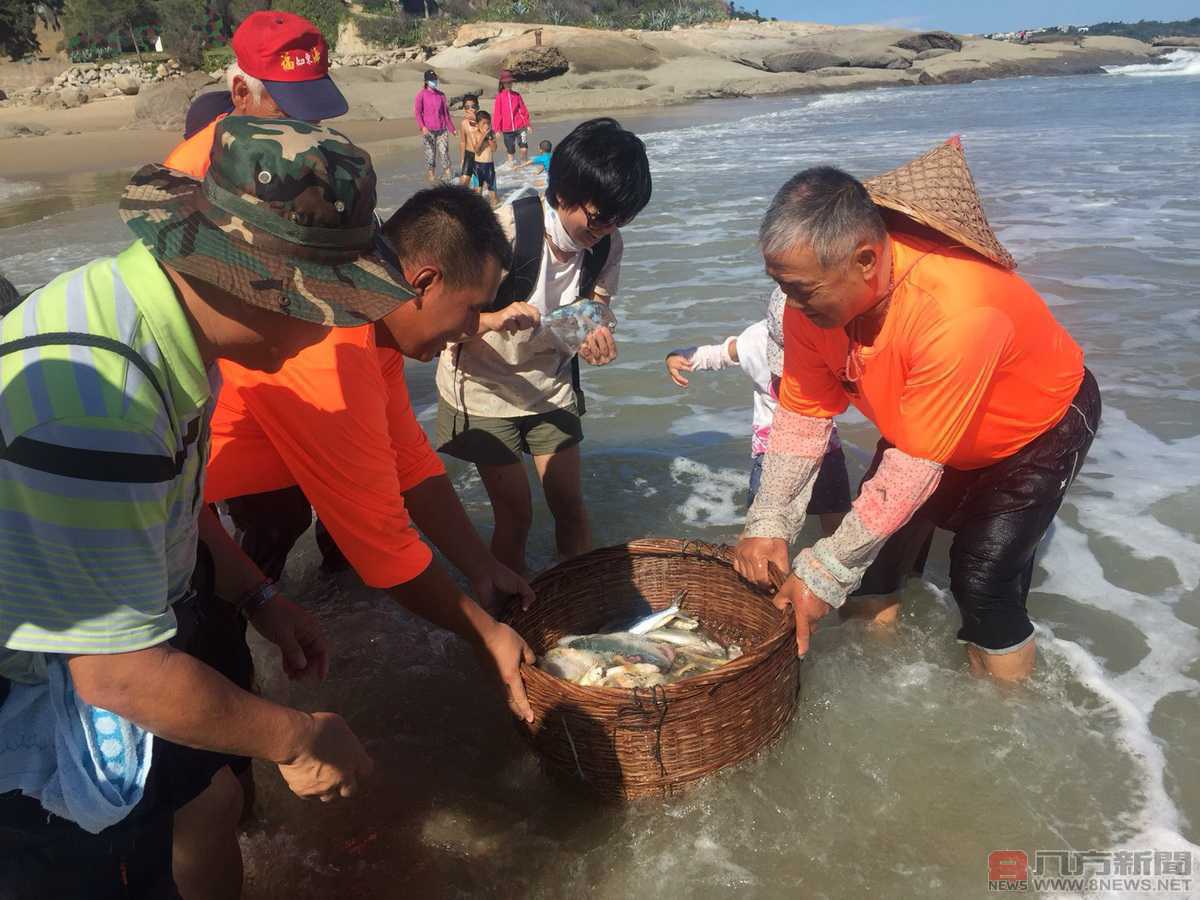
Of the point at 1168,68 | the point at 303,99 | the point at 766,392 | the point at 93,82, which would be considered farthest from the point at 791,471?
the point at 1168,68

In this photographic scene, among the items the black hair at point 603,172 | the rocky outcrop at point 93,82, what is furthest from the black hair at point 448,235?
the rocky outcrop at point 93,82

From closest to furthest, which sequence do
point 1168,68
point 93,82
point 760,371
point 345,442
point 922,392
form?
point 345,442 < point 922,392 < point 760,371 < point 93,82 < point 1168,68

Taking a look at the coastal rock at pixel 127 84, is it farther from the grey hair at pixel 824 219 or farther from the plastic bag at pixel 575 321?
the grey hair at pixel 824 219

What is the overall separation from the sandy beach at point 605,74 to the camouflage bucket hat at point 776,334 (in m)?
19.7

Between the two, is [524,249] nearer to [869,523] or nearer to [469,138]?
[869,523]

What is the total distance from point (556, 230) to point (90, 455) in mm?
2312

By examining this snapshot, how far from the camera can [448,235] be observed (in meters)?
2.32

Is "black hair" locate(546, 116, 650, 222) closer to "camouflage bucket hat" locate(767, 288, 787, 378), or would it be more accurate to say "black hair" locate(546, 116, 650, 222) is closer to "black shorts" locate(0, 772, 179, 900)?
"camouflage bucket hat" locate(767, 288, 787, 378)

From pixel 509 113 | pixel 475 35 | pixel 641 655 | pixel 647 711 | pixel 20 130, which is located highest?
pixel 475 35

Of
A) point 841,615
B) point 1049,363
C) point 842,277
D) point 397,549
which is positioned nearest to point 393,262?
point 397,549

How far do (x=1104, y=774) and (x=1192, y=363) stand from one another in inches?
169

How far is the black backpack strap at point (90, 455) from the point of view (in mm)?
1210

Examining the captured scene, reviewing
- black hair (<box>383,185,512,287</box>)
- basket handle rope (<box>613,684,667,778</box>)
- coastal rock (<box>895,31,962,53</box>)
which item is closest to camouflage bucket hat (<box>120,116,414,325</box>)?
black hair (<box>383,185,512,287</box>)

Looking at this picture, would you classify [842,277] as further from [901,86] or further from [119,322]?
[901,86]
